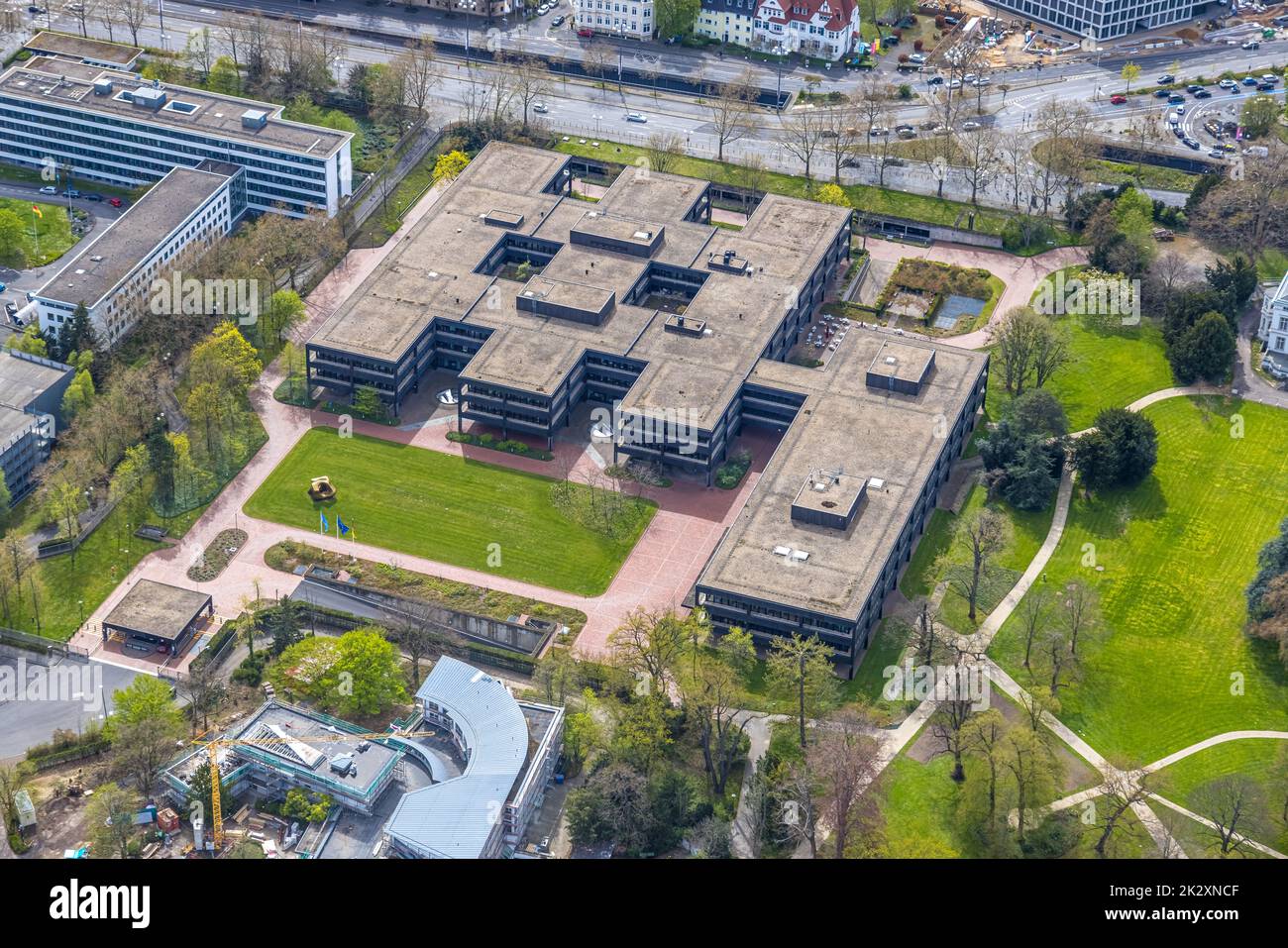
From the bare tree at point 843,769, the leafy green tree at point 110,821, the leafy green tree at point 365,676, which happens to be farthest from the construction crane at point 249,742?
the bare tree at point 843,769

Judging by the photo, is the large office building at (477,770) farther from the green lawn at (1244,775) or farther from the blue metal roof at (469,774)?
the green lawn at (1244,775)

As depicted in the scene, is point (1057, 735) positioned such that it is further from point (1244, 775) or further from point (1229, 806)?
point (1229, 806)

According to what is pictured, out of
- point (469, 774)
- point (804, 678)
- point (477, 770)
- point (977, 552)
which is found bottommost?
point (469, 774)

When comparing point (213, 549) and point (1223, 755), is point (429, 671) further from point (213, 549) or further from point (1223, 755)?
point (1223, 755)

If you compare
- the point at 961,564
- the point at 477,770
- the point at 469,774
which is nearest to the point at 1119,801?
the point at 961,564

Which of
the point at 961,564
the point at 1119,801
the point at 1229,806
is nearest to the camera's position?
the point at 1119,801
